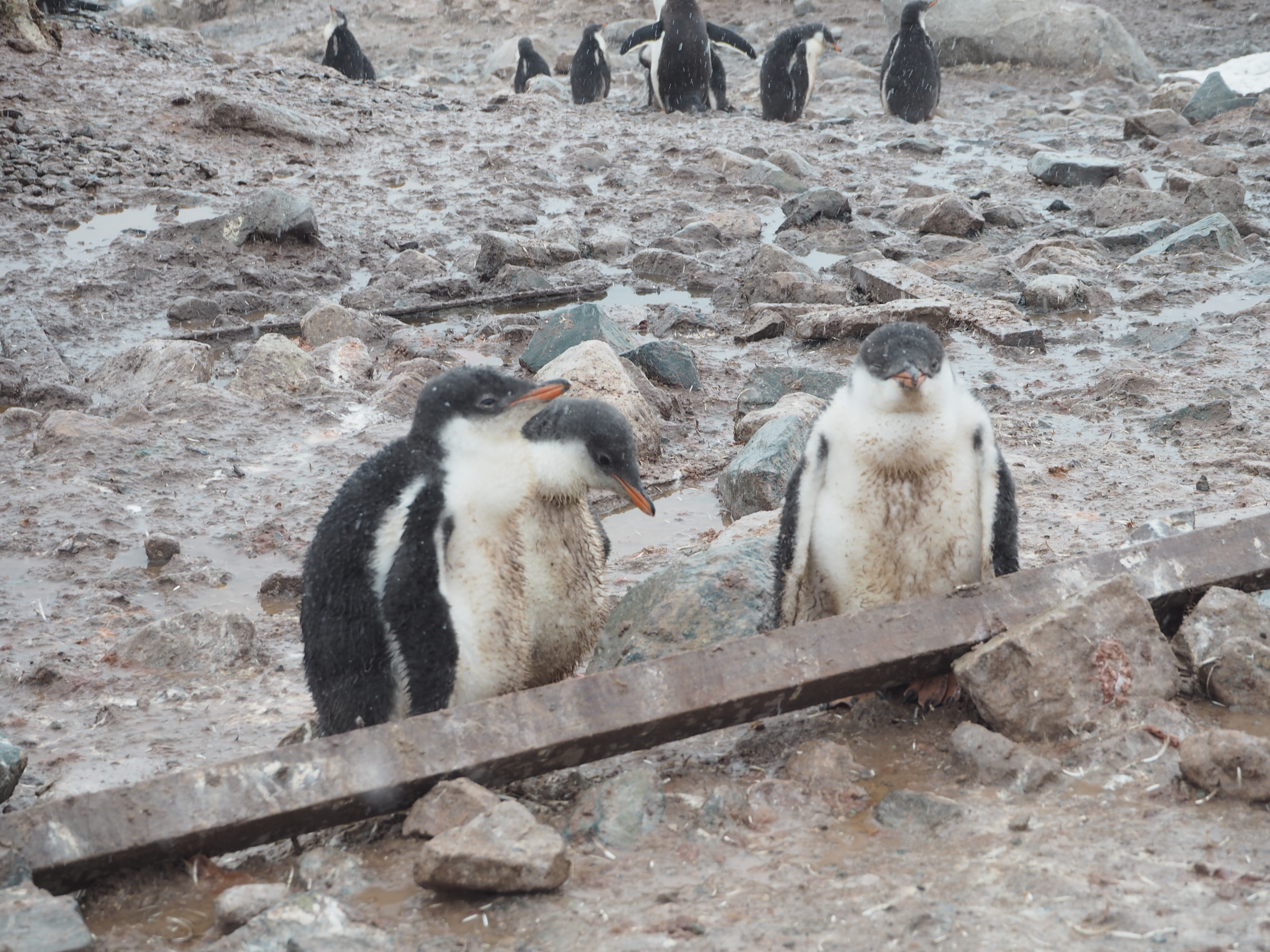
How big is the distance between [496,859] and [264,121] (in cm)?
995

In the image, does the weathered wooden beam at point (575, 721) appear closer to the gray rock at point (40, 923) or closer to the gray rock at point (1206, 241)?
the gray rock at point (40, 923)

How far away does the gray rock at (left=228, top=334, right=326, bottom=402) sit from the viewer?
5.95 metres

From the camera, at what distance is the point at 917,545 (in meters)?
3.14

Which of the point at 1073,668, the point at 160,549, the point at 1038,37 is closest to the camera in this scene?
the point at 1073,668

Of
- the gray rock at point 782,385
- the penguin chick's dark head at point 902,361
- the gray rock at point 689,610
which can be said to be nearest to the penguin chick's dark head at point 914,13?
the gray rock at point 782,385

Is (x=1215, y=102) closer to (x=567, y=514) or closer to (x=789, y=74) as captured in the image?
(x=789, y=74)

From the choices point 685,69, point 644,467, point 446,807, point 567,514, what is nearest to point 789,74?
point 685,69

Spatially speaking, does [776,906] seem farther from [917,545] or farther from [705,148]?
[705,148]

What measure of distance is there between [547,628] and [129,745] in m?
1.17

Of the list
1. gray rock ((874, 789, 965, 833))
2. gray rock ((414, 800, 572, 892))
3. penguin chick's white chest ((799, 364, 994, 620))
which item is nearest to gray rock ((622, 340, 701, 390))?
penguin chick's white chest ((799, 364, 994, 620))

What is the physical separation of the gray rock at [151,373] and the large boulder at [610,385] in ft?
6.16

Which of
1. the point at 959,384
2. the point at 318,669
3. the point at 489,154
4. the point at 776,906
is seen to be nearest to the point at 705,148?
the point at 489,154

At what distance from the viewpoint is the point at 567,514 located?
10.5 ft

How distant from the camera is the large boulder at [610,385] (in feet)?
17.1
